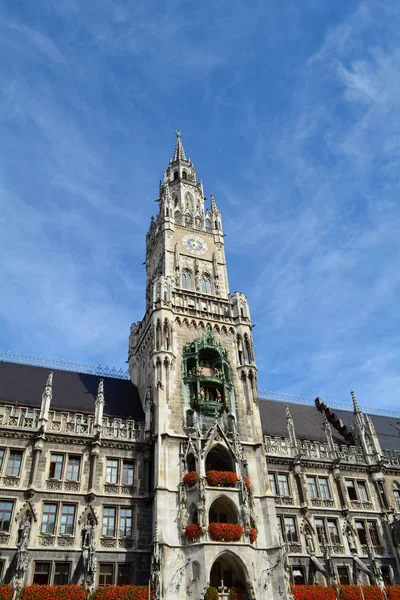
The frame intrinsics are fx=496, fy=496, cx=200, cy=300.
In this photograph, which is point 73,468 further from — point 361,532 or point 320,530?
point 361,532

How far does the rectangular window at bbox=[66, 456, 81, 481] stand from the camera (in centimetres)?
3136

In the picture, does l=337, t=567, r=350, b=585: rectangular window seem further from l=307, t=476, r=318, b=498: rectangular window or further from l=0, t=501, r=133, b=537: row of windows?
l=0, t=501, r=133, b=537: row of windows

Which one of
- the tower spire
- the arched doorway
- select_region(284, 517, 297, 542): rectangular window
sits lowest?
the arched doorway

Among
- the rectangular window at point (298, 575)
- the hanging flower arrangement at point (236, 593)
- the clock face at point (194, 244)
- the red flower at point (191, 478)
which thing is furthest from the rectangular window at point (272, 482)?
the clock face at point (194, 244)

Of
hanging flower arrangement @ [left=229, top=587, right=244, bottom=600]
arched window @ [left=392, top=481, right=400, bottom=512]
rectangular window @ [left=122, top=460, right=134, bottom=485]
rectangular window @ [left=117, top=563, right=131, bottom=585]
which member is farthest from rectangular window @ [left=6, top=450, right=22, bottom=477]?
arched window @ [left=392, top=481, right=400, bottom=512]

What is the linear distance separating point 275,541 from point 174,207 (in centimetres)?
3246

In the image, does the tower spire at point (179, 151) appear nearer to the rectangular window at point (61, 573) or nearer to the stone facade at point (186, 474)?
the stone facade at point (186, 474)

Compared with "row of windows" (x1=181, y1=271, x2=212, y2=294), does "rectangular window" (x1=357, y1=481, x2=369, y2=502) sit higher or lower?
lower

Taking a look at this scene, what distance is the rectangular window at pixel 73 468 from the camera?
31.4 m

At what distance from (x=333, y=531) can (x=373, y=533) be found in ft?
12.3

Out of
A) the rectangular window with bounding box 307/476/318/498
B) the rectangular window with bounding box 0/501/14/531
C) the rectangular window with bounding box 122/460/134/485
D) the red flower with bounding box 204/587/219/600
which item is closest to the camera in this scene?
the red flower with bounding box 204/587/219/600

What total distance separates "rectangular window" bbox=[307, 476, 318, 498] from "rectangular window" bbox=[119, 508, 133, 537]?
1423 cm

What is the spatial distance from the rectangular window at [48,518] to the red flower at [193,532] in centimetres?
796

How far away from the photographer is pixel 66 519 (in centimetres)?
2972
